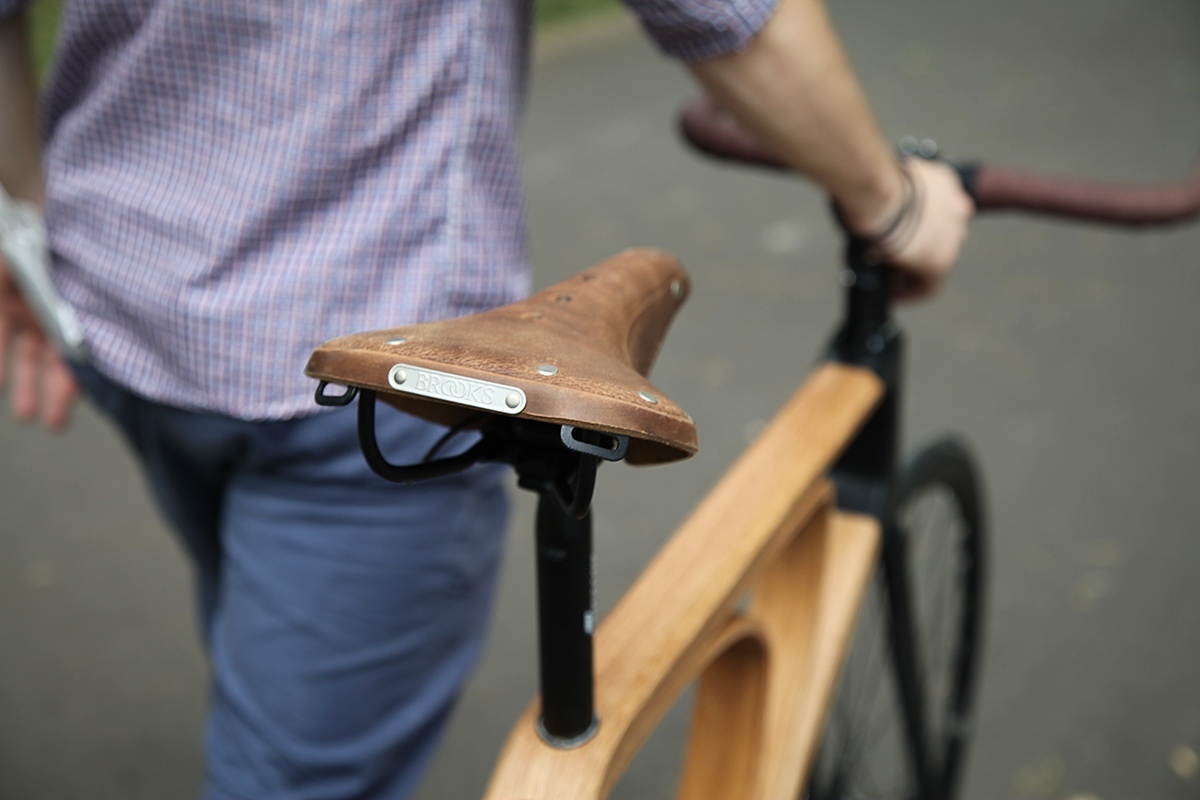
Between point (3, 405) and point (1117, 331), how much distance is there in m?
3.62

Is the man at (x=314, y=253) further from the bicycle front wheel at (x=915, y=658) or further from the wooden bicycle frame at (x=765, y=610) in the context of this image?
the bicycle front wheel at (x=915, y=658)

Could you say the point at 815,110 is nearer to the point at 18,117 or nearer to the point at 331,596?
the point at 331,596

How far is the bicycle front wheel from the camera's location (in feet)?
6.56

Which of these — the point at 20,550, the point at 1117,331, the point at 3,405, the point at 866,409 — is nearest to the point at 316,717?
the point at 866,409

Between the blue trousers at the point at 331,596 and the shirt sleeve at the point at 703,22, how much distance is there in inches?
17.2

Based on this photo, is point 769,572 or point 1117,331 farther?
point 1117,331

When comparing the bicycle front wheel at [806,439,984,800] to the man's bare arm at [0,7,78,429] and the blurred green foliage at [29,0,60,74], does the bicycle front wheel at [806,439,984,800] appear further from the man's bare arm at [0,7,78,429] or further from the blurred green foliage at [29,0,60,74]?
the blurred green foliage at [29,0,60,74]

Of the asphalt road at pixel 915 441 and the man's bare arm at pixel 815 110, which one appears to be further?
the asphalt road at pixel 915 441

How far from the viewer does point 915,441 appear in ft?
12.1

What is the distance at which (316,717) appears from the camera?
4.28 feet

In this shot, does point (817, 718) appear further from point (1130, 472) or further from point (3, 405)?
point (3, 405)

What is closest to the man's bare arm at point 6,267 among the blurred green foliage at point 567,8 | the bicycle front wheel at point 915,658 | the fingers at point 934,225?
the fingers at point 934,225

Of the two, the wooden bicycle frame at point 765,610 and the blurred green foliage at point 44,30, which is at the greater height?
the wooden bicycle frame at point 765,610

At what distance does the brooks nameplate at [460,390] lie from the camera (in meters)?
0.77
